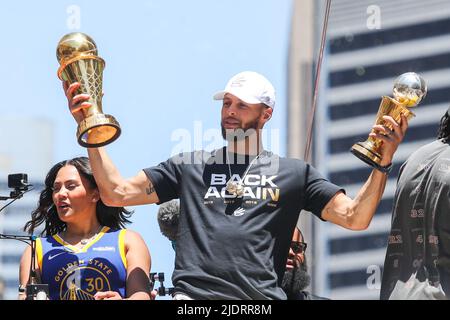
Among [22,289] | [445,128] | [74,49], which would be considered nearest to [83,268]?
[22,289]

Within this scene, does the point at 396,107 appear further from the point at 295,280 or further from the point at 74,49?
the point at 74,49

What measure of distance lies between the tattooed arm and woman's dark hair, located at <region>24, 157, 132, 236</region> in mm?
481

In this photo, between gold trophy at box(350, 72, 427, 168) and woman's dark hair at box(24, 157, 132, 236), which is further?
woman's dark hair at box(24, 157, 132, 236)

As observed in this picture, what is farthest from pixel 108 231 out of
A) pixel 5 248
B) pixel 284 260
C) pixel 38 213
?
pixel 5 248

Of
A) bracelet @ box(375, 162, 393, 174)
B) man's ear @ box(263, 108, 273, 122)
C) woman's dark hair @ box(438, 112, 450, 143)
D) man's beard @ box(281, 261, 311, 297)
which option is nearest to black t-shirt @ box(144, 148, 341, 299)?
man's ear @ box(263, 108, 273, 122)

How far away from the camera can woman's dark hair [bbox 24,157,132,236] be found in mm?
8422

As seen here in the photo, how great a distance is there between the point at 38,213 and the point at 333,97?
98604 mm

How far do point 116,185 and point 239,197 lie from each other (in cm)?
74

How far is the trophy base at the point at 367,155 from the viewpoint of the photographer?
24.4ft

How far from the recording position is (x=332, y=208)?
7.84 meters

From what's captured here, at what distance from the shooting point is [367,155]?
7.46 meters

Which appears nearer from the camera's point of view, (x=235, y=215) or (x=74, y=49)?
(x=235, y=215)

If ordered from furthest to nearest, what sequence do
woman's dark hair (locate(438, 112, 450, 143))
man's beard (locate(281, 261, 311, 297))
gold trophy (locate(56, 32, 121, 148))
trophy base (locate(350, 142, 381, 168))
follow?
1. man's beard (locate(281, 261, 311, 297))
2. woman's dark hair (locate(438, 112, 450, 143))
3. gold trophy (locate(56, 32, 121, 148))
4. trophy base (locate(350, 142, 381, 168))

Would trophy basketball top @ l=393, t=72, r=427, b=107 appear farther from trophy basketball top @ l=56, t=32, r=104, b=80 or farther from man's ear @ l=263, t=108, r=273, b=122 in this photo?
trophy basketball top @ l=56, t=32, r=104, b=80
